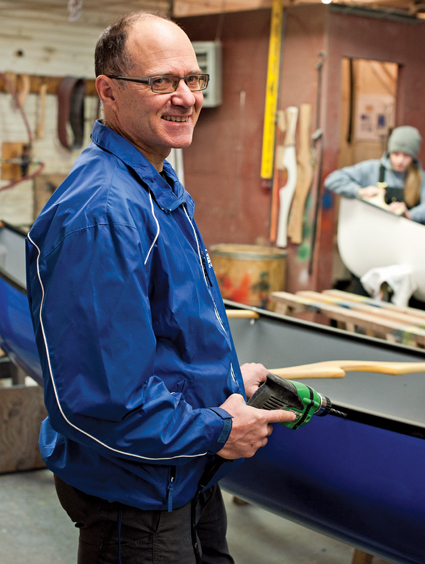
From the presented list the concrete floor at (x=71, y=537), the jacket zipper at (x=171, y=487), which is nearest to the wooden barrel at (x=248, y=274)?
the concrete floor at (x=71, y=537)

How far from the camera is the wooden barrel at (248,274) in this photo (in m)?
5.51

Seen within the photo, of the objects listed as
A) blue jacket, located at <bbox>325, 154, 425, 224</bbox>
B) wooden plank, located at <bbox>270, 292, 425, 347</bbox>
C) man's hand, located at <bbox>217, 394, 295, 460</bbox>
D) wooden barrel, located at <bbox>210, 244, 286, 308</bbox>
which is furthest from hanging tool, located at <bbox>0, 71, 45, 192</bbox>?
man's hand, located at <bbox>217, 394, 295, 460</bbox>

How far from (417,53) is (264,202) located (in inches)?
80.4

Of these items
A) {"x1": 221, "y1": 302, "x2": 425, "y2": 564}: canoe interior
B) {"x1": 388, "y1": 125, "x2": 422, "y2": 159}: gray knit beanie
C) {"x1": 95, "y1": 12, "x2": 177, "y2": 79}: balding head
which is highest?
{"x1": 388, "y1": 125, "x2": 422, "y2": 159}: gray knit beanie

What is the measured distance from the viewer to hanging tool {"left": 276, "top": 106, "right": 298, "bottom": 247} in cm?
606

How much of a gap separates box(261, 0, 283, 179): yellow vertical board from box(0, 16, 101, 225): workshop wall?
194 cm

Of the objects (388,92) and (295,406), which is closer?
(295,406)

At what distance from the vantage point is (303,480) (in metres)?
2.07

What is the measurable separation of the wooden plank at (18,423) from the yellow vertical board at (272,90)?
3.84 meters

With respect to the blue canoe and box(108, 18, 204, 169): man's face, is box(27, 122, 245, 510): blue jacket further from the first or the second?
the blue canoe

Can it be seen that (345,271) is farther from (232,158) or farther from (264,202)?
(232,158)

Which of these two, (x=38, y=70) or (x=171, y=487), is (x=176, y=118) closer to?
(x=171, y=487)

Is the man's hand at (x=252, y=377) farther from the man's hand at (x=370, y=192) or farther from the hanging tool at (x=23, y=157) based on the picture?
the hanging tool at (x=23, y=157)

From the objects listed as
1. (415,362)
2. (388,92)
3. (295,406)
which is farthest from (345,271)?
(295,406)
